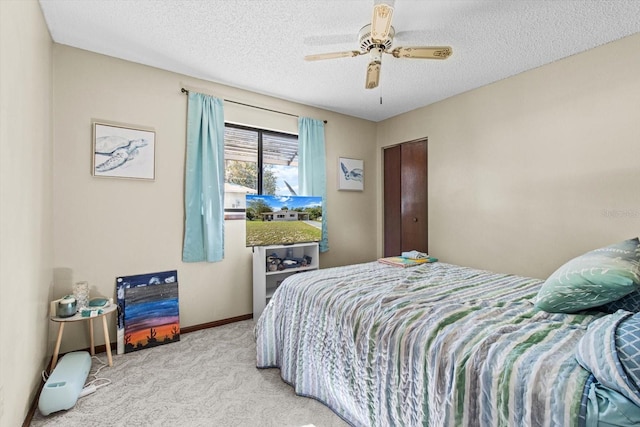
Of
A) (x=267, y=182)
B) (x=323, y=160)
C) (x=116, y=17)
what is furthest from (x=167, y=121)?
(x=323, y=160)

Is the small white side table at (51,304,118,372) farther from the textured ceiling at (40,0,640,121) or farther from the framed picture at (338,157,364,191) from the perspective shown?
the framed picture at (338,157,364,191)

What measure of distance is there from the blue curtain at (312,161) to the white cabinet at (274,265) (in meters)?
0.33

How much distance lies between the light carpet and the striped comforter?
0.12 m

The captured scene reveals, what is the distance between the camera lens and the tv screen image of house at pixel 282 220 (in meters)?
3.08

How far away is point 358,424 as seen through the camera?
5.25ft

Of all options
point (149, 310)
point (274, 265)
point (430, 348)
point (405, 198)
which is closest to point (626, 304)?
point (430, 348)

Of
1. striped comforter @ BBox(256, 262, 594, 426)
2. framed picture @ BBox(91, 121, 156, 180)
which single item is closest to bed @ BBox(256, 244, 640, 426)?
striped comforter @ BBox(256, 262, 594, 426)

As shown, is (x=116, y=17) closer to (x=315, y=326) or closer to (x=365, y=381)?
(x=315, y=326)

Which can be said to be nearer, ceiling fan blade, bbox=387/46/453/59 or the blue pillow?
the blue pillow

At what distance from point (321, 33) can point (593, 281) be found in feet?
7.87

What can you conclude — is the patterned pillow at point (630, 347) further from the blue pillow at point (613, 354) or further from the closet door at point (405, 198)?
the closet door at point (405, 198)

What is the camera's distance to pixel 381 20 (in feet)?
5.67

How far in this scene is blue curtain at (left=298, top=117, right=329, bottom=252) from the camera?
381 cm

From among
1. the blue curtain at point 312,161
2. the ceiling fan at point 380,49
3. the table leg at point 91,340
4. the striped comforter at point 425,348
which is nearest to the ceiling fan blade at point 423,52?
the ceiling fan at point 380,49
